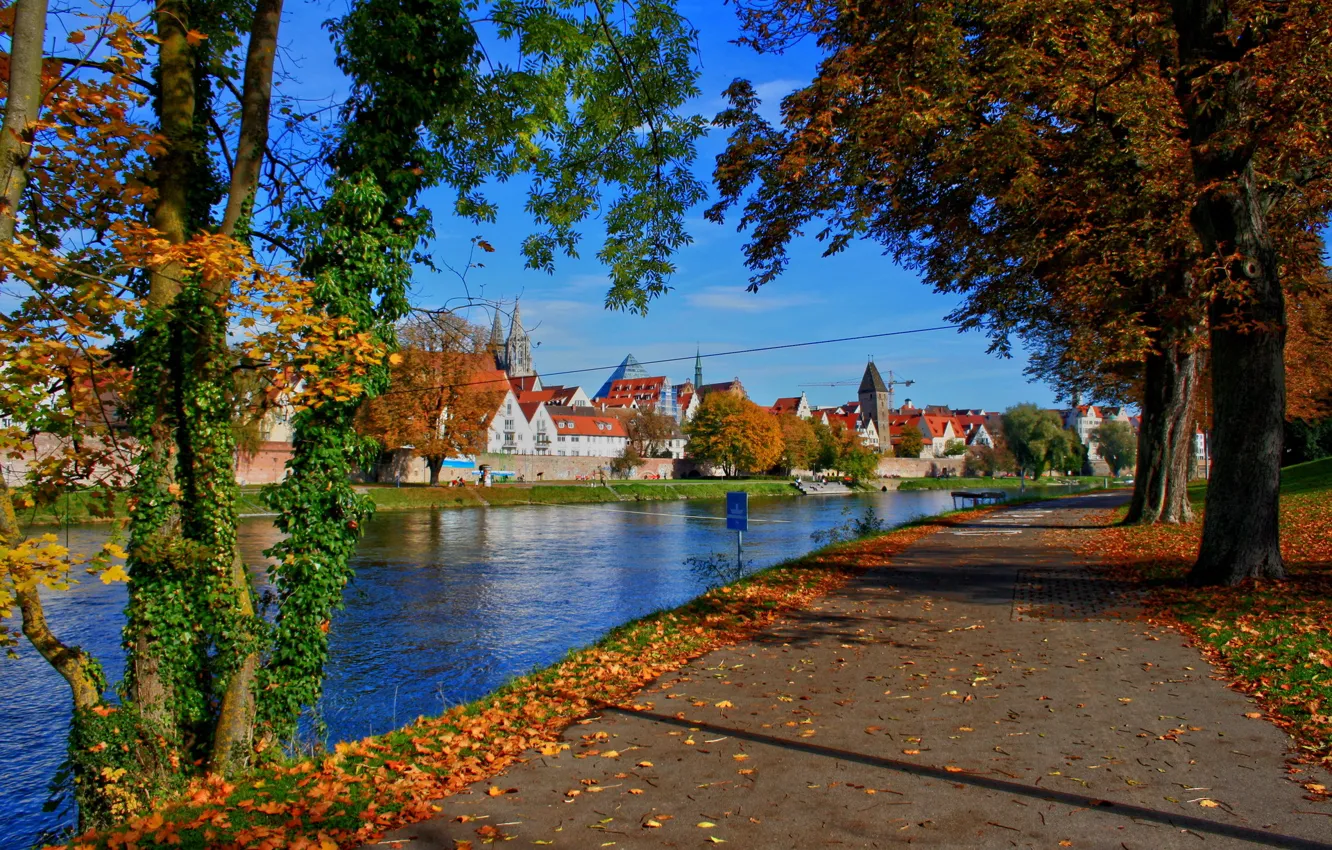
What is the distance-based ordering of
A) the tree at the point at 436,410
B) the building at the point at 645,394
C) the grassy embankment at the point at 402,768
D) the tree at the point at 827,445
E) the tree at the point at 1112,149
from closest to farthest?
the grassy embankment at the point at 402,768, the tree at the point at 1112,149, the tree at the point at 436,410, the tree at the point at 827,445, the building at the point at 645,394

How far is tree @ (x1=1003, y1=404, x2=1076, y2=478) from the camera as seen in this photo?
73.8 metres

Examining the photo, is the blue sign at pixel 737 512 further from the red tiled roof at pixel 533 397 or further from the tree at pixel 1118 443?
the red tiled roof at pixel 533 397

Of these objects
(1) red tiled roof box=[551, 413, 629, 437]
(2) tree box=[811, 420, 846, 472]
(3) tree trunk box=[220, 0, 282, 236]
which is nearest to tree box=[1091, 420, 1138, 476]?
(2) tree box=[811, 420, 846, 472]

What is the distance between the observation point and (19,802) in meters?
7.71

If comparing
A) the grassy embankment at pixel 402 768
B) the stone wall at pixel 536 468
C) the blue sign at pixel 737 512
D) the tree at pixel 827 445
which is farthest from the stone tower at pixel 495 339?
the tree at pixel 827 445

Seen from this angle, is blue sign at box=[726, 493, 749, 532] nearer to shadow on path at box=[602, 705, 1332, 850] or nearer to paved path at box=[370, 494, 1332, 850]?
paved path at box=[370, 494, 1332, 850]

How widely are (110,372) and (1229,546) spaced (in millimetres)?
12797

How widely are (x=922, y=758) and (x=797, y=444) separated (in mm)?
93229

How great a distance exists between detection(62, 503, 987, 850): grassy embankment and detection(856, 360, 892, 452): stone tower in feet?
441

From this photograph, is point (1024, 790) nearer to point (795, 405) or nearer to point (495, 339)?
point (495, 339)

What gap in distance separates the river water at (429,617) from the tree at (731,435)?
5380cm

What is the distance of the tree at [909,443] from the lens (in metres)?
131

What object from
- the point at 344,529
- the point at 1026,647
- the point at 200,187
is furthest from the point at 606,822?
the point at 200,187

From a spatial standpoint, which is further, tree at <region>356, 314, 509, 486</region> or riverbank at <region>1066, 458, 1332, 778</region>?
tree at <region>356, 314, 509, 486</region>
